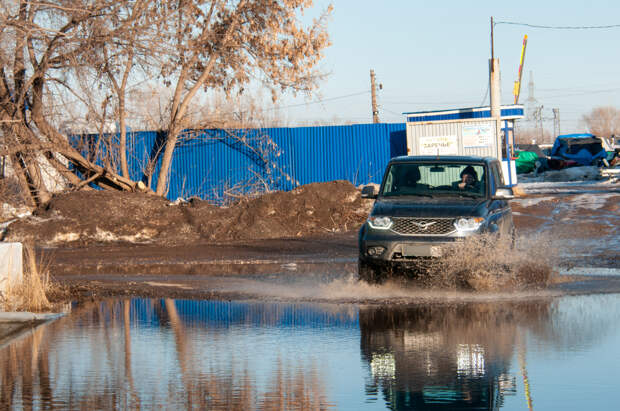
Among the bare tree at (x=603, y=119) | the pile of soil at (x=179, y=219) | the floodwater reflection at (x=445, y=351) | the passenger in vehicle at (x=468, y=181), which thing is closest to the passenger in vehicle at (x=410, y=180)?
the passenger in vehicle at (x=468, y=181)

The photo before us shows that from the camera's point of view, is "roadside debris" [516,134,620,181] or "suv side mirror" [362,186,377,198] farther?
"roadside debris" [516,134,620,181]

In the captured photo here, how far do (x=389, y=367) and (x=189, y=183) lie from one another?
25.5 meters

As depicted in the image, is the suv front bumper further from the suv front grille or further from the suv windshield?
the suv windshield

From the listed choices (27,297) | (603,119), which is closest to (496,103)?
(27,297)

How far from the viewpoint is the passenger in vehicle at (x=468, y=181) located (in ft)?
44.0

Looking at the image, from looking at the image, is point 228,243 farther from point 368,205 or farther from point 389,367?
point 389,367

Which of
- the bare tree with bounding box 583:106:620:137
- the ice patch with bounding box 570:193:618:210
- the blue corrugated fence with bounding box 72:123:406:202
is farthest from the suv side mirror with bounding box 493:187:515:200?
the bare tree with bounding box 583:106:620:137

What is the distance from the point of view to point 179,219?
23.5 metres

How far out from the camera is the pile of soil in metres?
22.6

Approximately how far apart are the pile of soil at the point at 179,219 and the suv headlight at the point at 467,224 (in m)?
11.0

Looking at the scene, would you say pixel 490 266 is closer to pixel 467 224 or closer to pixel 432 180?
pixel 467 224

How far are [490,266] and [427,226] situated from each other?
3.40 ft

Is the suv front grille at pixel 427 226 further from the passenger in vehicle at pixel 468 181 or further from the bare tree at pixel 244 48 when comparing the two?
the bare tree at pixel 244 48

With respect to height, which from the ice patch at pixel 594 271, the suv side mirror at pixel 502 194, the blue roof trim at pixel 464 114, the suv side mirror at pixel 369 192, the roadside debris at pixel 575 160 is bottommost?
the ice patch at pixel 594 271
